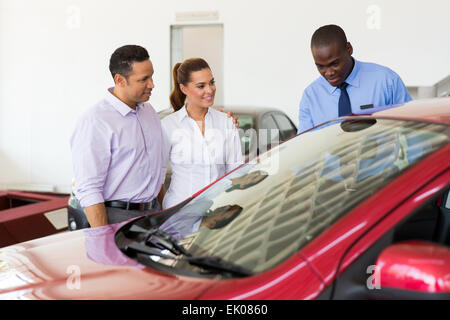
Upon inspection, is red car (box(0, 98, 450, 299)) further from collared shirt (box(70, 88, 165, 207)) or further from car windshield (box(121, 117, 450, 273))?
collared shirt (box(70, 88, 165, 207))

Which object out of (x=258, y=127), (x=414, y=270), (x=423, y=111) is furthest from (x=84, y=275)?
(x=258, y=127)

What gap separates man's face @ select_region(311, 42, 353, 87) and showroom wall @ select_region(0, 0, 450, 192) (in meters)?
5.16

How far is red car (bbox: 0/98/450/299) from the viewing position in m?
1.19

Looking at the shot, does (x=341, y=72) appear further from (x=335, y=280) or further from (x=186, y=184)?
(x=335, y=280)

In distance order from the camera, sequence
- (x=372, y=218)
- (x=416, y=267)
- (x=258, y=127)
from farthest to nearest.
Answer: (x=258, y=127)
(x=372, y=218)
(x=416, y=267)

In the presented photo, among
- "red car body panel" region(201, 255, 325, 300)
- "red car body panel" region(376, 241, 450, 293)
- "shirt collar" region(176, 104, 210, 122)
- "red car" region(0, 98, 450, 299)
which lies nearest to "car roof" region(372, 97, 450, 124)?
"red car" region(0, 98, 450, 299)

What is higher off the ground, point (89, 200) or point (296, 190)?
point (296, 190)

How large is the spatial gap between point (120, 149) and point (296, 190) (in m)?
1.23

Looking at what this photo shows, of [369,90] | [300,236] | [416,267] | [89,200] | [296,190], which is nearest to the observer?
[416,267]

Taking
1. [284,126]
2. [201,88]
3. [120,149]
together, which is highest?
[201,88]

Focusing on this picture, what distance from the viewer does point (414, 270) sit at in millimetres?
1116

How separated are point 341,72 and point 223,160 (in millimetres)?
772

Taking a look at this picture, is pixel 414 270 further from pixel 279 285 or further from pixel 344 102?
pixel 344 102

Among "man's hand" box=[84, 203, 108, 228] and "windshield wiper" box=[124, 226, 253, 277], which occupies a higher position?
"windshield wiper" box=[124, 226, 253, 277]
